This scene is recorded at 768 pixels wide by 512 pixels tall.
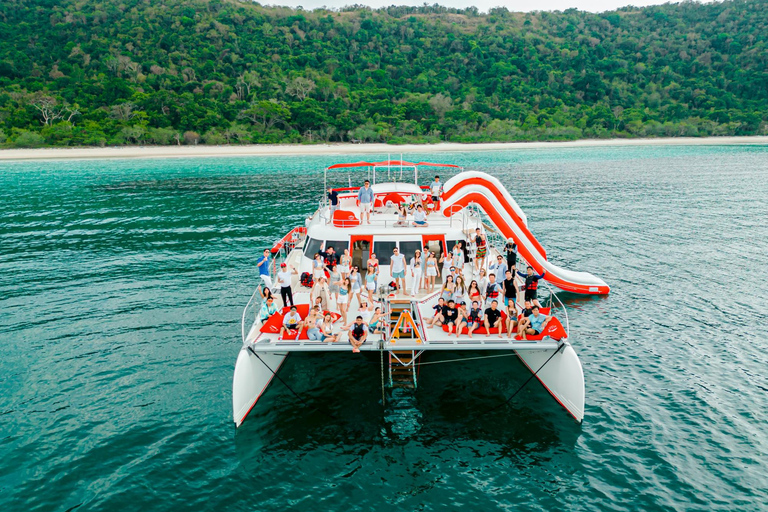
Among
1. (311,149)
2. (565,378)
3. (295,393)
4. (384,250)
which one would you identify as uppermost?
(311,149)

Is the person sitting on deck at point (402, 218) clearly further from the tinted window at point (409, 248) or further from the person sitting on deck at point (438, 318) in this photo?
the person sitting on deck at point (438, 318)

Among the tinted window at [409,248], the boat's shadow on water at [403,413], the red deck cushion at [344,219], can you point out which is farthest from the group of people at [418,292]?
the boat's shadow on water at [403,413]

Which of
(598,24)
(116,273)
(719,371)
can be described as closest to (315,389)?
(719,371)

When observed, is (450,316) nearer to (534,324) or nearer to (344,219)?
(534,324)

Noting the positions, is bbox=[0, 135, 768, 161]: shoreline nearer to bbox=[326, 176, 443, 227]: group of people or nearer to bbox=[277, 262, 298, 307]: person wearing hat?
bbox=[326, 176, 443, 227]: group of people

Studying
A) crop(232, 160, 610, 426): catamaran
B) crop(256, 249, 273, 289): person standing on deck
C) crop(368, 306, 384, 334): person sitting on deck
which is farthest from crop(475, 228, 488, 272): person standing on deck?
crop(256, 249, 273, 289): person standing on deck

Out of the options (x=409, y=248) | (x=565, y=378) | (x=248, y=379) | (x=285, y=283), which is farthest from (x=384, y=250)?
(x=565, y=378)
